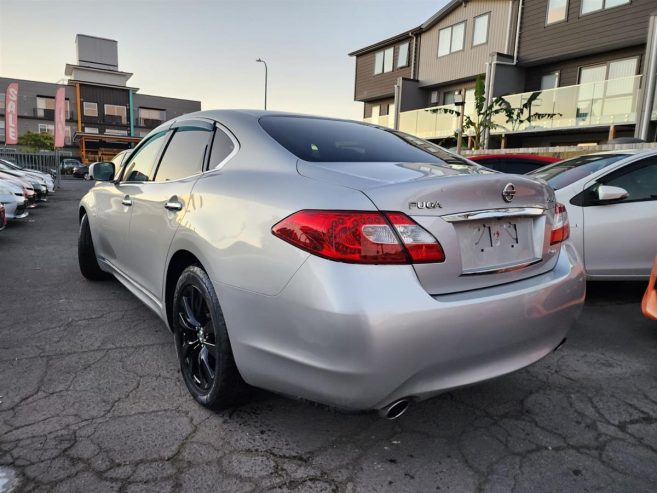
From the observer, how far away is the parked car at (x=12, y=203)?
8.48 metres

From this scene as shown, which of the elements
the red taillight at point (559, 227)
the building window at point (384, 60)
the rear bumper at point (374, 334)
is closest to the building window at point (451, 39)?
the building window at point (384, 60)

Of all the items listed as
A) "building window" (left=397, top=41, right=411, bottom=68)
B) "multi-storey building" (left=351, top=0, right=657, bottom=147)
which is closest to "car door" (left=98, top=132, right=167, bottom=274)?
"multi-storey building" (left=351, top=0, right=657, bottom=147)

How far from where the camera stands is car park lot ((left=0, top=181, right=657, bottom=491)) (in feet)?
6.33

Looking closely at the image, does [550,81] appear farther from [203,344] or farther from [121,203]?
[203,344]

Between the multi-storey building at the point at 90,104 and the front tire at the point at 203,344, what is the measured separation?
52.8m

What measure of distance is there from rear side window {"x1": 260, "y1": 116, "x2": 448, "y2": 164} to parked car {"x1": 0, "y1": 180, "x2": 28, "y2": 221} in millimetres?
7847

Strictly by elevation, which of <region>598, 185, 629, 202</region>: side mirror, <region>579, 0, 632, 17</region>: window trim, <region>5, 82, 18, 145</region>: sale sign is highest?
<region>579, 0, 632, 17</region>: window trim

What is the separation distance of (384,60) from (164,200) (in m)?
24.6

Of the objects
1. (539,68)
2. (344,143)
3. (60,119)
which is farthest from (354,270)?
(60,119)

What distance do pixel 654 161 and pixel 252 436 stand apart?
4181 millimetres

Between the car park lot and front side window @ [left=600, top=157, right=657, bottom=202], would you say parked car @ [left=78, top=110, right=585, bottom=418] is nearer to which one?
the car park lot

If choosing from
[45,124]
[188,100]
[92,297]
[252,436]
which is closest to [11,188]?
[92,297]

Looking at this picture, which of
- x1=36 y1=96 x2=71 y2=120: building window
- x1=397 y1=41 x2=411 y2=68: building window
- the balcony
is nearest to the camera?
the balcony

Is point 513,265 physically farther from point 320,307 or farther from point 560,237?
point 320,307
